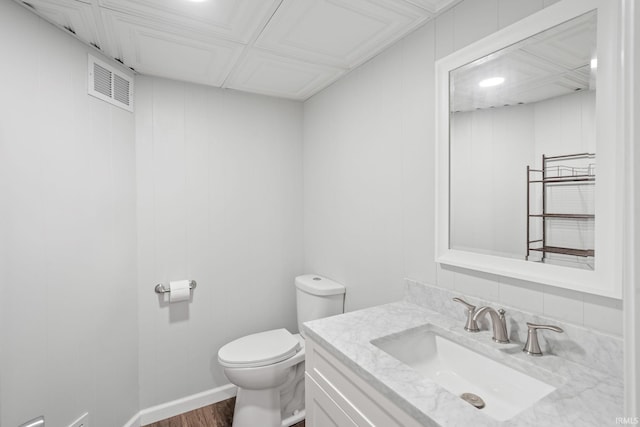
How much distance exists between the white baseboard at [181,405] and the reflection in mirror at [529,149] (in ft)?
6.14

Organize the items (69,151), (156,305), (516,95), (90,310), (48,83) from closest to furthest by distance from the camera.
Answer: (516,95)
(48,83)
(69,151)
(90,310)
(156,305)

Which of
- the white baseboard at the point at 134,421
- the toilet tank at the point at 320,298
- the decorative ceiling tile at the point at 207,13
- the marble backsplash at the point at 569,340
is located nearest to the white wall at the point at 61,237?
the white baseboard at the point at 134,421

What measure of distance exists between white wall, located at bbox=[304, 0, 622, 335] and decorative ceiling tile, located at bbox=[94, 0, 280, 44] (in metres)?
0.69

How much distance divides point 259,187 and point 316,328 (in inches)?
53.4

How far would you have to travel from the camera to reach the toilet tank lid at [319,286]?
1969 mm

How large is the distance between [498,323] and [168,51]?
77.5 inches

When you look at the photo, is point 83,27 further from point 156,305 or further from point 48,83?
point 156,305

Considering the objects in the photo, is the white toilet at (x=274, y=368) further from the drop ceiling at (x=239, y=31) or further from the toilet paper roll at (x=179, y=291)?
the drop ceiling at (x=239, y=31)

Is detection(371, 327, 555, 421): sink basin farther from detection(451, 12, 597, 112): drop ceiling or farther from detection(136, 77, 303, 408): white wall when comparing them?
detection(136, 77, 303, 408): white wall

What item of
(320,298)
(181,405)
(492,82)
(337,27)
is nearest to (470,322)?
(492,82)

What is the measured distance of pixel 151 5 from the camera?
1271 millimetres

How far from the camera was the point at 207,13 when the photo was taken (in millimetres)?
1317

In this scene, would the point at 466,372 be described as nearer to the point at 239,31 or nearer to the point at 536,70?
the point at 536,70

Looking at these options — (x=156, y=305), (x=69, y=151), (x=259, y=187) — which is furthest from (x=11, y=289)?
(x=259, y=187)
